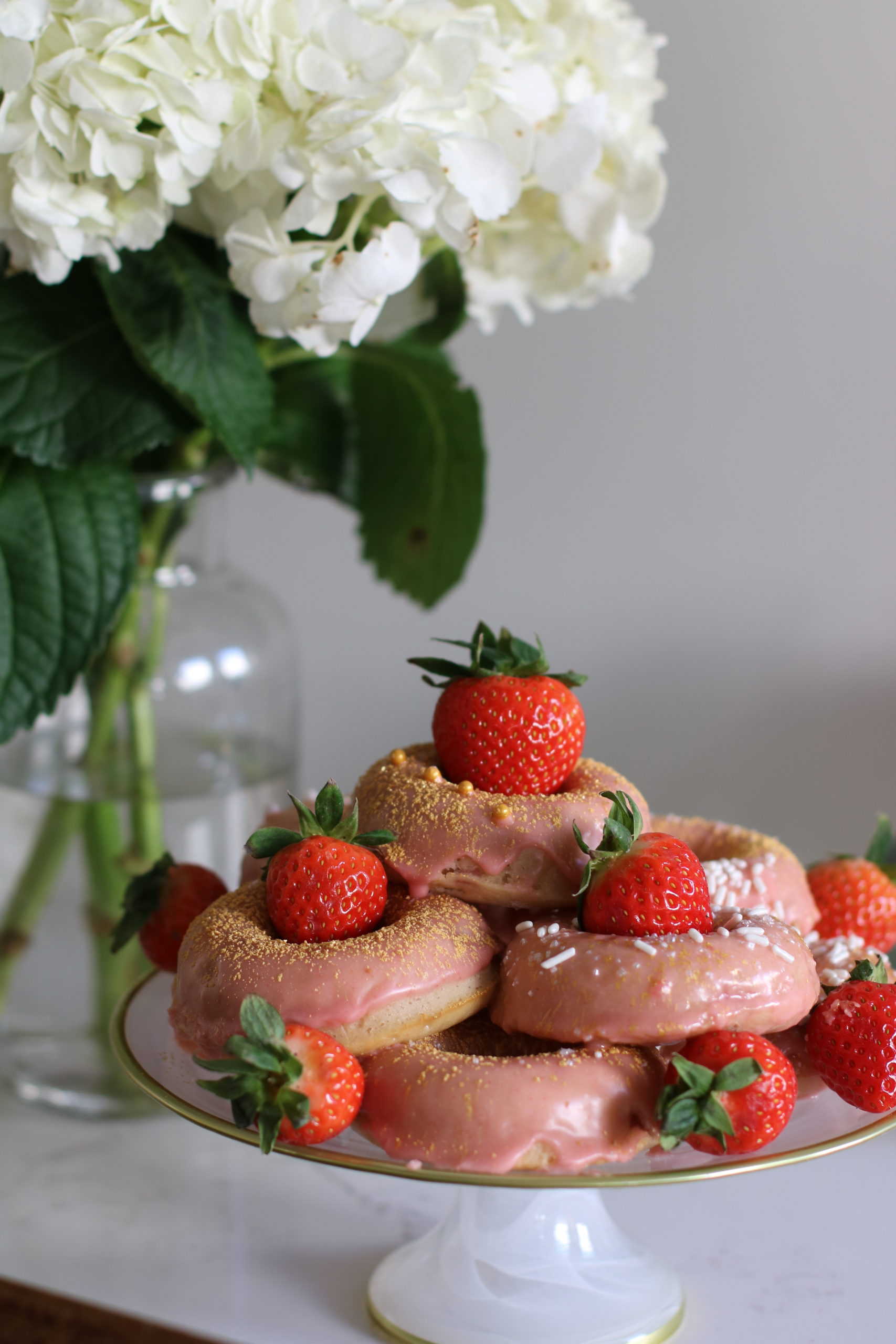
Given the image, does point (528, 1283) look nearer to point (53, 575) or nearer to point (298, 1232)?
point (298, 1232)

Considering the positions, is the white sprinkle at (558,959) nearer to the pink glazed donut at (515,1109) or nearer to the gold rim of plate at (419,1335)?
the pink glazed donut at (515,1109)

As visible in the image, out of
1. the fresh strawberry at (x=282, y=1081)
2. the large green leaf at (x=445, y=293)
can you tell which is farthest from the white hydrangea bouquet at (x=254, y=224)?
the fresh strawberry at (x=282, y=1081)

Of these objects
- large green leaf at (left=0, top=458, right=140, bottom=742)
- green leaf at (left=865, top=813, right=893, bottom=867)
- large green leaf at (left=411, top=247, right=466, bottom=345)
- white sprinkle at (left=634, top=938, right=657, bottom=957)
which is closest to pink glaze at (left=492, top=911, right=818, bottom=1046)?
white sprinkle at (left=634, top=938, right=657, bottom=957)

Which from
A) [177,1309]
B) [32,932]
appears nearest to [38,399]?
[32,932]

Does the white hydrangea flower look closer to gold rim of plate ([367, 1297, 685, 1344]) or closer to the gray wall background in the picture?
the gray wall background

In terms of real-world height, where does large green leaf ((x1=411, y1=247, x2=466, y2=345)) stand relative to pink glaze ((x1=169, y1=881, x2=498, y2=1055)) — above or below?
above

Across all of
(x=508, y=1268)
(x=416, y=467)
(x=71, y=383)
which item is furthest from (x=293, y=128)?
(x=508, y=1268)

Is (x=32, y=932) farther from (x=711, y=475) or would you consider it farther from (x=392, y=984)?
(x=711, y=475)
